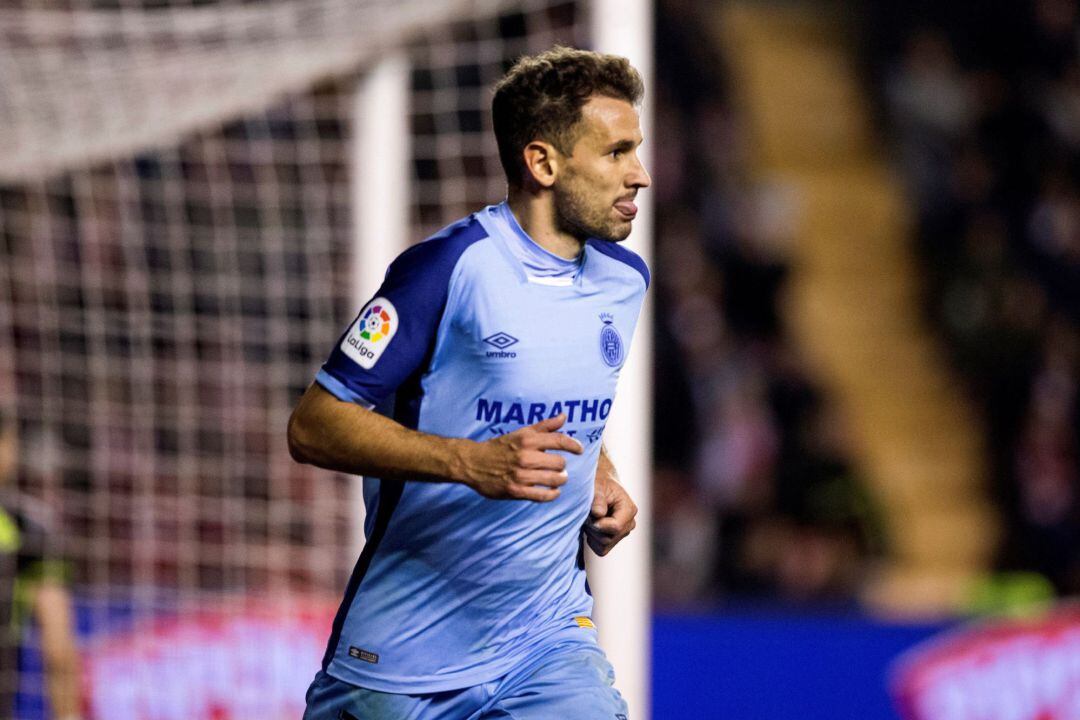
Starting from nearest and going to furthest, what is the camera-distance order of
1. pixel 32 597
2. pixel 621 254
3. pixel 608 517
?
pixel 608 517, pixel 621 254, pixel 32 597

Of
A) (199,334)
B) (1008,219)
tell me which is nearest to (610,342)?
(199,334)

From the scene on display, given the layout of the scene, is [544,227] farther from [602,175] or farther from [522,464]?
[522,464]

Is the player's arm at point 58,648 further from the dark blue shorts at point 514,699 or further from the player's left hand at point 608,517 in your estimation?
the player's left hand at point 608,517

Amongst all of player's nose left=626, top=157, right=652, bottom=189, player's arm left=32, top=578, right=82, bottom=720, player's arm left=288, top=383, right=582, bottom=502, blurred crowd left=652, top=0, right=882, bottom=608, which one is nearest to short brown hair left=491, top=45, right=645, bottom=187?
player's nose left=626, top=157, right=652, bottom=189

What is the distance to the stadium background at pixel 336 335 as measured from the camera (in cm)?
652

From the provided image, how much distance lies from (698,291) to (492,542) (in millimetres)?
7412

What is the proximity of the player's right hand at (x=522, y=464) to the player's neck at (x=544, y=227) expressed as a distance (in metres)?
0.63

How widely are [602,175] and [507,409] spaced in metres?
0.55

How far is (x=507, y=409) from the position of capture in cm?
341

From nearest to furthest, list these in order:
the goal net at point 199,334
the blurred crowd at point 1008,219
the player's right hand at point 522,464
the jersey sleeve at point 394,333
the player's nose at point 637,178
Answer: the player's right hand at point 522,464 → the jersey sleeve at point 394,333 → the player's nose at point 637,178 → the goal net at point 199,334 → the blurred crowd at point 1008,219

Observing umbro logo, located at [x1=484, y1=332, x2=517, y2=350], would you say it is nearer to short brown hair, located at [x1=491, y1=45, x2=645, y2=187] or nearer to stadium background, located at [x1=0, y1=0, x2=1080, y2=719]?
short brown hair, located at [x1=491, y1=45, x2=645, y2=187]

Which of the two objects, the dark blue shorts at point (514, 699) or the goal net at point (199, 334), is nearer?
the dark blue shorts at point (514, 699)

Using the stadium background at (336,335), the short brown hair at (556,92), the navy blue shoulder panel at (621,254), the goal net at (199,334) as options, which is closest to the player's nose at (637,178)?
the short brown hair at (556,92)

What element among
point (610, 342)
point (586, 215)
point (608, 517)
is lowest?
point (608, 517)
